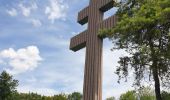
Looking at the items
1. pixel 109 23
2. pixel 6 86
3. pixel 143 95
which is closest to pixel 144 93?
pixel 143 95

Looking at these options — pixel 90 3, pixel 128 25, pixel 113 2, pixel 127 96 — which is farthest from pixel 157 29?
pixel 127 96

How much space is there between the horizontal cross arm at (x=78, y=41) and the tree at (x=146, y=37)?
322 cm

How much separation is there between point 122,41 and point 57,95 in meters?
56.8

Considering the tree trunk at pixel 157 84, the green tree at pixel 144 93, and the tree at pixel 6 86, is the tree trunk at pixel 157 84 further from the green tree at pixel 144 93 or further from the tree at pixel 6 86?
the tree at pixel 6 86

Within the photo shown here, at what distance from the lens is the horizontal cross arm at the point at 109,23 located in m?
17.0

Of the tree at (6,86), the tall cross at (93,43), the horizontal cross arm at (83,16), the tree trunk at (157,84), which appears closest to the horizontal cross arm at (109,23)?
the tall cross at (93,43)

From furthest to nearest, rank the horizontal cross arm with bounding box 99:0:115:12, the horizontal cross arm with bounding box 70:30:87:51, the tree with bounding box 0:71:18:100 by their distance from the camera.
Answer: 1. the tree with bounding box 0:71:18:100
2. the horizontal cross arm with bounding box 70:30:87:51
3. the horizontal cross arm with bounding box 99:0:115:12

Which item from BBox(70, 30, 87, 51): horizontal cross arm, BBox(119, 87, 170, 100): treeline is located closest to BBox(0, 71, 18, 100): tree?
BBox(119, 87, 170, 100): treeline

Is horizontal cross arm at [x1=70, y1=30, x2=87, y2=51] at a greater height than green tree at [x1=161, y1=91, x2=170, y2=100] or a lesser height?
greater

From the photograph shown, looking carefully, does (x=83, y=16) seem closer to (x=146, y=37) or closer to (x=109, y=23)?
(x=109, y=23)

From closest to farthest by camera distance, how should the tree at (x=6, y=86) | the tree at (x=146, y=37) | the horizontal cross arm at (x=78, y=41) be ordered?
1. the tree at (x=146, y=37)
2. the horizontal cross arm at (x=78, y=41)
3. the tree at (x=6, y=86)

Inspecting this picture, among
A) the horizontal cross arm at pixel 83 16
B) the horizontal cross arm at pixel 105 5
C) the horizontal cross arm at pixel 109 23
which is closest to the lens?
the horizontal cross arm at pixel 109 23

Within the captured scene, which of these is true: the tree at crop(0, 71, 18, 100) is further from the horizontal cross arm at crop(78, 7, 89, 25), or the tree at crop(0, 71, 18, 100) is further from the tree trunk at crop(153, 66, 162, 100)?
the tree trunk at crop(153, 66, 162, 100)

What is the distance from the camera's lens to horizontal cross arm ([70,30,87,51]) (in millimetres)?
18984
